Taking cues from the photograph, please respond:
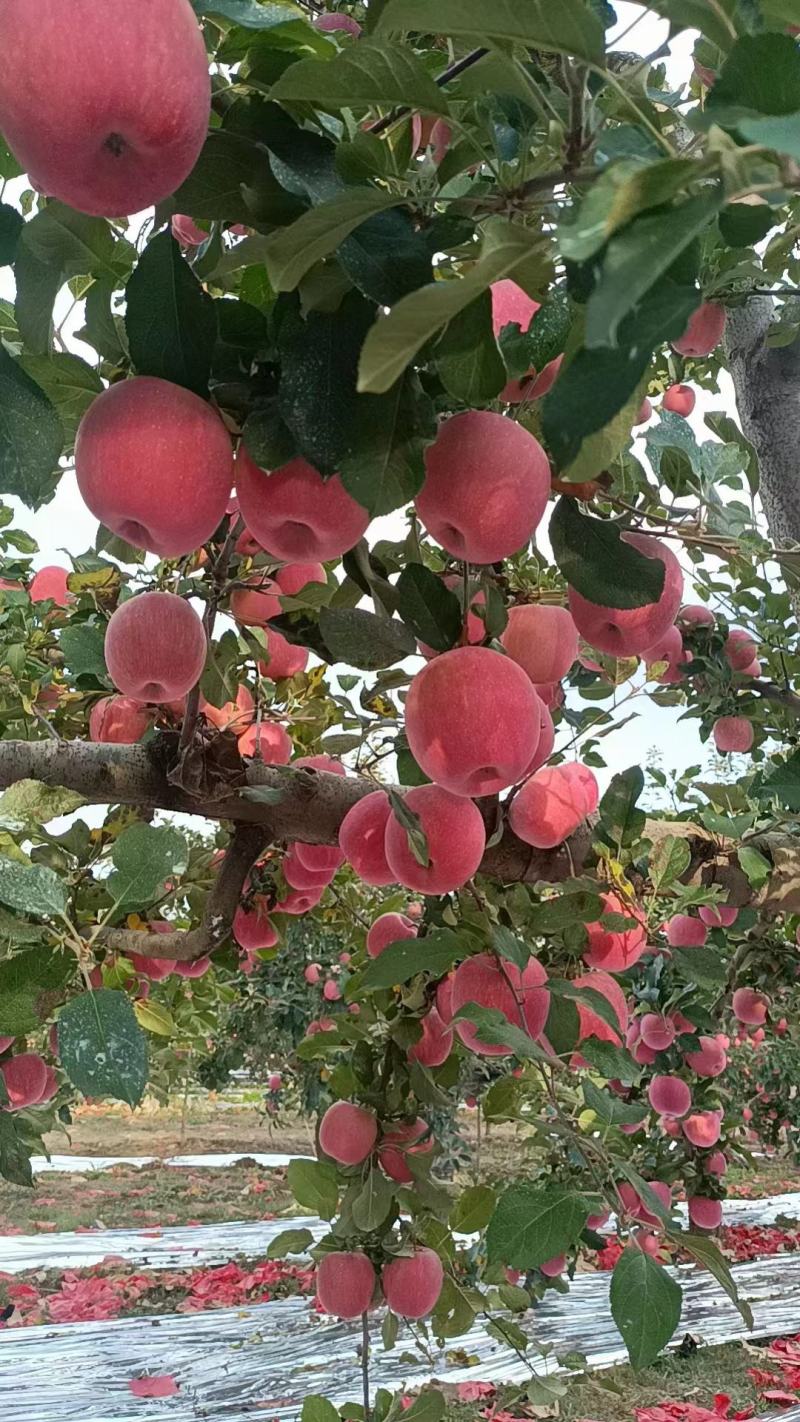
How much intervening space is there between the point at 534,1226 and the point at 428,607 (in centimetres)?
50

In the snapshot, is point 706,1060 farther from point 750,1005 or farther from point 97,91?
point 97,91

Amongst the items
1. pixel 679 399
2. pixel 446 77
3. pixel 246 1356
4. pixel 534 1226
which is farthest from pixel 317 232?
pixel 246 1356

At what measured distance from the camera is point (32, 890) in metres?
0.73

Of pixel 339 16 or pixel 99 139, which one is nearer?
pixel 99 139

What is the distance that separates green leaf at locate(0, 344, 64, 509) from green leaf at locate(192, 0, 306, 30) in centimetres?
21

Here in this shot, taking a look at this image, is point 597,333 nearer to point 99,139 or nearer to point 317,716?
point 99,139

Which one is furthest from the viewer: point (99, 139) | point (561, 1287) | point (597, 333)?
point (561, 1287)

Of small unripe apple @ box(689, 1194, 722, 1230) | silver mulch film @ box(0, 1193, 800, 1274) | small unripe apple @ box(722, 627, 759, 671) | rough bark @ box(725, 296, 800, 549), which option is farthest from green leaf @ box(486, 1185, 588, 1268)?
silver mulch film @ box(0, 1193, 800, 1274)

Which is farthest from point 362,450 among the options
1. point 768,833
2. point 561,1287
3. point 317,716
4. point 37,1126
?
point 561,1287

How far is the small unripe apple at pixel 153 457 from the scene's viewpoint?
54 centimetres

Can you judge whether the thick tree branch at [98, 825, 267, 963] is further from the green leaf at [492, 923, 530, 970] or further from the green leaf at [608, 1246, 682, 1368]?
the green leaf at [608, 1246, 682, 1368]

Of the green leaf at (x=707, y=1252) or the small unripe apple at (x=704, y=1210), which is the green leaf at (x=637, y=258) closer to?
the green leaf at (x=707, y=1252)

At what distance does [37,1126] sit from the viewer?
5.92 ft

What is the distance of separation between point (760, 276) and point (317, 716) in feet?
2.75
